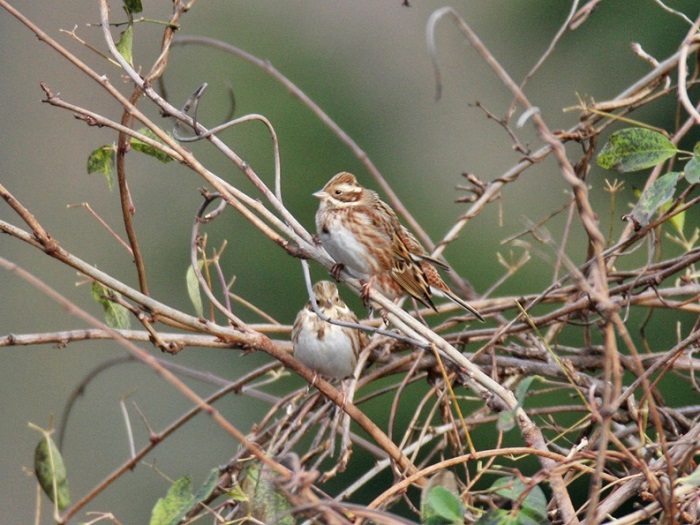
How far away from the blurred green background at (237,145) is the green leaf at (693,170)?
21.2 feet

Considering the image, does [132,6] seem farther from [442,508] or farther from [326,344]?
[326,344]

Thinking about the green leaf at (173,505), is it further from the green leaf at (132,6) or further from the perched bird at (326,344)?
the perched bird at (326,344)

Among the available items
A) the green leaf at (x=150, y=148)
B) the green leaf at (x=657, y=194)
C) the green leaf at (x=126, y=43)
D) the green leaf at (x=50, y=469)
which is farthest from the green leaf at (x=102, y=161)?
the green leaf at (x=657, y=194)

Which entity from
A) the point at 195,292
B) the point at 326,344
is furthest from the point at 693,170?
the point at 326,344

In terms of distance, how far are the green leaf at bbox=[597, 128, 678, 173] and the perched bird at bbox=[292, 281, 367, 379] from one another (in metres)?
1.11

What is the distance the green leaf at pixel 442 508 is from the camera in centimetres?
128

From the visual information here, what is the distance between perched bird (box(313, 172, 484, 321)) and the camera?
2.50m

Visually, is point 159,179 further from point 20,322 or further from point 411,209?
point 411,209

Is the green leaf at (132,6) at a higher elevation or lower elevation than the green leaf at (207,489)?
higher

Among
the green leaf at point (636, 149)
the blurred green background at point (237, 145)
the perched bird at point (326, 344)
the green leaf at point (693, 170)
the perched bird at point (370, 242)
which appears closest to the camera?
the green leaf at point (693, 170)

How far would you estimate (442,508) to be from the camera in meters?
1.28

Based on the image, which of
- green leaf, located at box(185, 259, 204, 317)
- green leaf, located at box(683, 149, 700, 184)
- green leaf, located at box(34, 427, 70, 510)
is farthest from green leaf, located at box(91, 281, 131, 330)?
green leaf, located at box(683, 149, 700, 184)

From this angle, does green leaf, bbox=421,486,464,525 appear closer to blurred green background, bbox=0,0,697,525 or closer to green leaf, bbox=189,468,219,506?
green leaf, bbox=189,468,219,506

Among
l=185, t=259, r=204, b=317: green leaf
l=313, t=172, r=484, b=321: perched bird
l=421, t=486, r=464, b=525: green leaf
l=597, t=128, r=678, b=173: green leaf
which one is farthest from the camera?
l=313, t=172, r=484, b=321: perched bird
